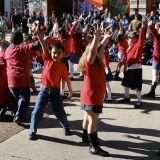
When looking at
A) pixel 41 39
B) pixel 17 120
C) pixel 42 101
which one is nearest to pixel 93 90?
pixel 42 101

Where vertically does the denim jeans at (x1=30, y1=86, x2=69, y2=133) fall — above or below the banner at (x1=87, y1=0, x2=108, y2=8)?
below

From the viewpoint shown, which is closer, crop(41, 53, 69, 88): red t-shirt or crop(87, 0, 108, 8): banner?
crop(41, 53, 69, 88): red t-shirt

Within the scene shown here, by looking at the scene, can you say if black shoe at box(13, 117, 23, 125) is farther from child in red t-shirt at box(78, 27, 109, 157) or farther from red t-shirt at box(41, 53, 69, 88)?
child in red t-shirt at box(78, 27, 109, 157)

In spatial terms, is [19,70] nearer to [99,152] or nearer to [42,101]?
[42,101]

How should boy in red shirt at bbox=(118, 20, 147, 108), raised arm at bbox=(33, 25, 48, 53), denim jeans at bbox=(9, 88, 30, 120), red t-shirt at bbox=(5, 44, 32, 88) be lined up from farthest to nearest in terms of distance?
boy in red shirt at bbox=(118, 20, 147, 108) → denim jeans at bbox=(9, 88, 30, 120) → red t-shirt at bbox=(5, 44, 32, 88) → raised arm at bbox=(33, 25, 48, 53)

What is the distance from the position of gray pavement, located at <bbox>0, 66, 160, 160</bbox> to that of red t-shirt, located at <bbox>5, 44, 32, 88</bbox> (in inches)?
31.9

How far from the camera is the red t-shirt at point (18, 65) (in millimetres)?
6781

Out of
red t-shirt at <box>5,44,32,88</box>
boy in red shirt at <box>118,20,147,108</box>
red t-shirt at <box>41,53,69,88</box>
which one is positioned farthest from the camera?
boy in red shirt at <box>118,20,147,108</box>

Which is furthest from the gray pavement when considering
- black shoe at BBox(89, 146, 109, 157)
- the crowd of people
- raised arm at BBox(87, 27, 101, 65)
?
raised arm at BBox(87, 27, 101, 65)

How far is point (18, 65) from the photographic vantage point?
6.86 metres

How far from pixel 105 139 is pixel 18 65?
6.28 ft

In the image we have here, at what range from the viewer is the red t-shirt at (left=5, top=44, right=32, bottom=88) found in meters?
6.78

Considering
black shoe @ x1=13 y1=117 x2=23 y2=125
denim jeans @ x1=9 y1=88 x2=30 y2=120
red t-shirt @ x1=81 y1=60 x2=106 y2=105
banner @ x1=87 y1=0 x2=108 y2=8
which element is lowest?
black shoe @ x1=13 y1=117 x2=23 y2=125

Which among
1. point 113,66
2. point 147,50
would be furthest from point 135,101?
point 147,50
